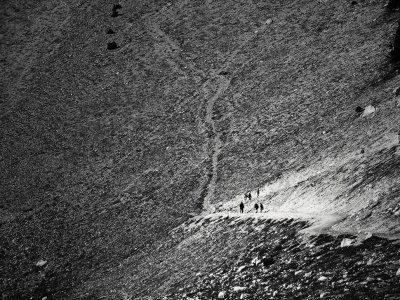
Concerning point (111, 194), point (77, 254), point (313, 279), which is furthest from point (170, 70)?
point (313, 279)

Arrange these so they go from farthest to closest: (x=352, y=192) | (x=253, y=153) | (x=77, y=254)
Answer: (x=253, y=153)
(x=77, y=254)
(x=352, y=192)

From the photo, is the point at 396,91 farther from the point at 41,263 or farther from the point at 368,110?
the point at 41,263

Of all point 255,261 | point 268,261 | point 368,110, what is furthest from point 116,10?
point 268,261

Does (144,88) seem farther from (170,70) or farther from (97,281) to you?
(97,281)

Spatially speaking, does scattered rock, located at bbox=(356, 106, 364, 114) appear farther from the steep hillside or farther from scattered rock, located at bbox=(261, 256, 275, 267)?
scattered rock, located at bbox=(261, 256, 275, 267)

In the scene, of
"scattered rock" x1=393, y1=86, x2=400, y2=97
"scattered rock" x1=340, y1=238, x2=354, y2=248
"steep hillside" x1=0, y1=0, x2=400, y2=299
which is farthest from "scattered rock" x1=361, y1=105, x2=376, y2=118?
"scattered rock" x1=340, y1=238, x2=354, y2=248

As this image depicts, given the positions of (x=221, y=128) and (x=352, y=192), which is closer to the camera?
(x=352, y=192)

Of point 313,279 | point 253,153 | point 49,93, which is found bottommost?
point 253,153

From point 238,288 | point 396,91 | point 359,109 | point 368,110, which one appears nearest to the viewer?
point 238,288
